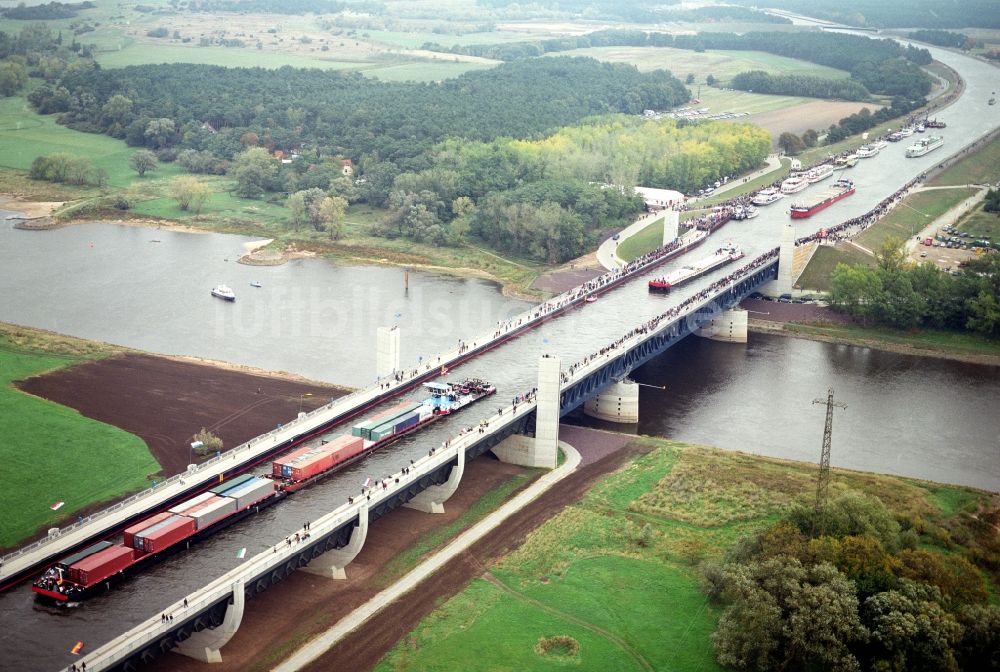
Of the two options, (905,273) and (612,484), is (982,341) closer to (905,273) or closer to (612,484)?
(905,273)

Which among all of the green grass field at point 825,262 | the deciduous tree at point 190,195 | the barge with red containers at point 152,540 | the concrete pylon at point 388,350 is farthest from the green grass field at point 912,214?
the barge with red containers at point 152,540

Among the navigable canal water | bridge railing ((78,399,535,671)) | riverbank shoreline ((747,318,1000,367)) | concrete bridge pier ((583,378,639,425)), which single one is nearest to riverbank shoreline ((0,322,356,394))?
the navigable canal water

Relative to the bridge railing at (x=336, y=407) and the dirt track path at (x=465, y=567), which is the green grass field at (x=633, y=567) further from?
the bridge railing at (x=336, y=407)

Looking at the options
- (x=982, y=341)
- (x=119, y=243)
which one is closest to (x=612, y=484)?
(x=982, y=341)

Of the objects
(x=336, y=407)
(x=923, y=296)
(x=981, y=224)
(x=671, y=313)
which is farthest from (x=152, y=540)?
(x=981, y=224)

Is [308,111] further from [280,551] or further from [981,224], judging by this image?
[280,551]

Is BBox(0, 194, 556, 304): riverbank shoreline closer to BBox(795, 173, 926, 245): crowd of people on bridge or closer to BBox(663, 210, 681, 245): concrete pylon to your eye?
BBox(663, 210, 681, 245): concrete pylon
